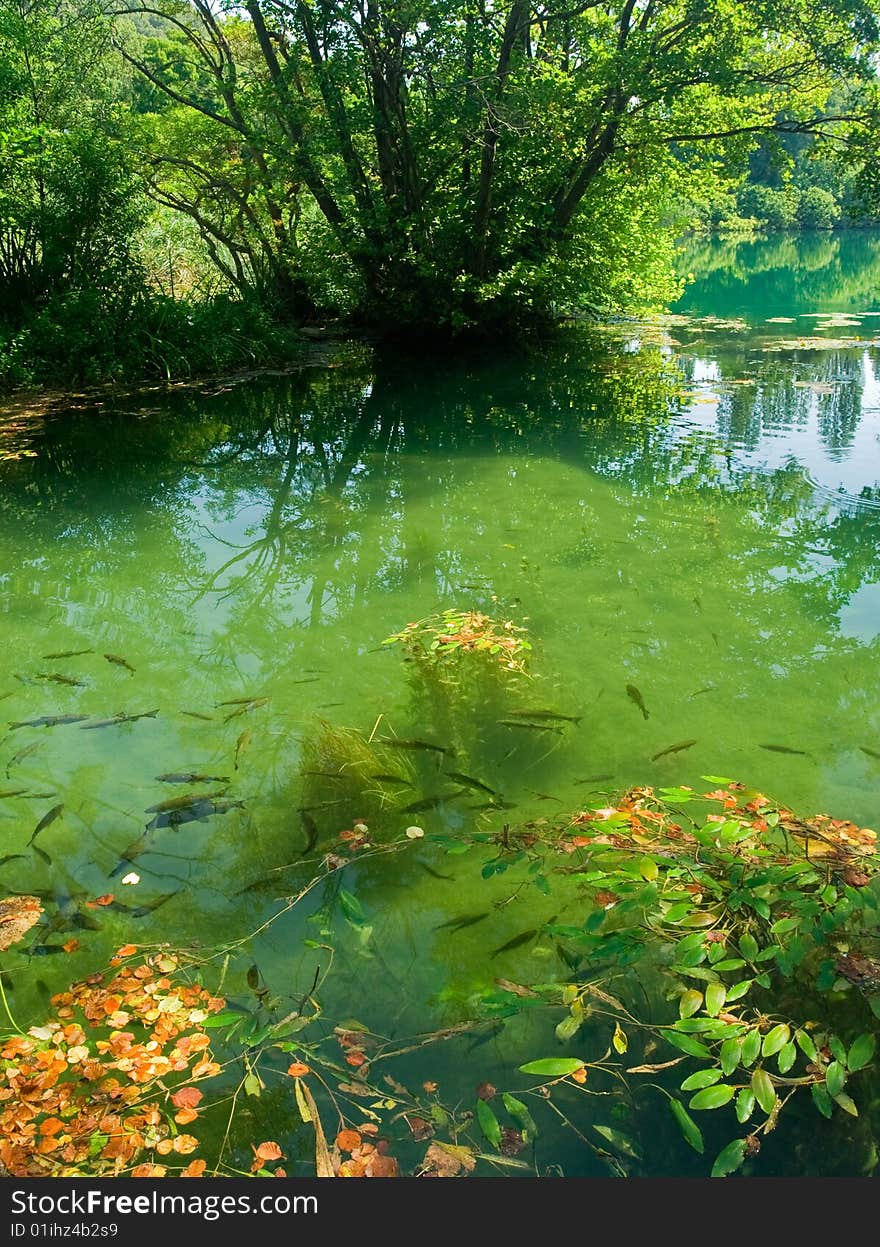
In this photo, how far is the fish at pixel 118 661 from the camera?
16.3 feet

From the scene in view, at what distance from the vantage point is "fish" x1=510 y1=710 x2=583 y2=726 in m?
4.30

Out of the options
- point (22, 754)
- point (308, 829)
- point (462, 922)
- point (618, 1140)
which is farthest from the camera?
point (22, 754)

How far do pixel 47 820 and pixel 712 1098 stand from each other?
277 centimetres

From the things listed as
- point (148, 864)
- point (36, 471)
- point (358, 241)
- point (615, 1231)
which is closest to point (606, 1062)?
point (615, 1231)

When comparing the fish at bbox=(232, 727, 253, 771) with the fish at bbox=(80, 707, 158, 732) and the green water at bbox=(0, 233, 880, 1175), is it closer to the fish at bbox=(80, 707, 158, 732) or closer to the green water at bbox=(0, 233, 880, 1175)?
the green water at bbox=(0, 233, 880, 1175)

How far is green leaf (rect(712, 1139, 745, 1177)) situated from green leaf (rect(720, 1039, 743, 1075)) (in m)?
0.17

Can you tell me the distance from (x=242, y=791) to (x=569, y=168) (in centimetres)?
1382

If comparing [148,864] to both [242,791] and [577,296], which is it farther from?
[577,296]

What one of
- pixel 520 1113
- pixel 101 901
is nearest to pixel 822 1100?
pixel 520 1113

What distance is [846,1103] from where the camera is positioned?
234 cm

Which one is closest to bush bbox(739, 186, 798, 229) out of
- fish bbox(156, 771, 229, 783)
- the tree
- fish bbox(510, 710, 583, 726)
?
the tree

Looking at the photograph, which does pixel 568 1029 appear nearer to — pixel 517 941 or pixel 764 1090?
pixel 517 941

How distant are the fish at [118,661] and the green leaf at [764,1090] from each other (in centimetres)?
377

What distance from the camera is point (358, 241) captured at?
14320mm
